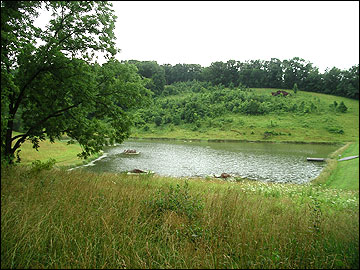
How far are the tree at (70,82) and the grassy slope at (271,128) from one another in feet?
199

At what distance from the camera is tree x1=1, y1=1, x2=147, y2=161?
739cm

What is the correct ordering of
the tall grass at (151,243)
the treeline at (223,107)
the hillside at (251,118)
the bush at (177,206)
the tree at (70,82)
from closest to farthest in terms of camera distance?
the tall grass at (151,243) → the bush at (177,206) → the tree at (70,82) → the hillside at (251,118) → the treeline at (223,107)

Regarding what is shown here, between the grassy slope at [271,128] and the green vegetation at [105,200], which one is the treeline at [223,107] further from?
the green vegetation at [105,200]

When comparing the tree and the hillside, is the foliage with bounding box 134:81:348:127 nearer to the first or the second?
the hillside

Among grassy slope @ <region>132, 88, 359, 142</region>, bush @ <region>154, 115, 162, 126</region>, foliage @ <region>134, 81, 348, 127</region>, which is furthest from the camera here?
bush @ <region>154, 115, 162, 126</region>

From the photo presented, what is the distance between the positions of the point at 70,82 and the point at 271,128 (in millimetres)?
75664

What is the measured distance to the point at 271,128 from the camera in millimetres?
74750

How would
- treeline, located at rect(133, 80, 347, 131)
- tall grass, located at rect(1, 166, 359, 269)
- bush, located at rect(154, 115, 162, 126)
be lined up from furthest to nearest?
bush, located at rect(154, 115, 162, 126) < treeline, located at rect(133, 80, 347, 131) < tall grass, located at rect(1, 166, 359, 269)

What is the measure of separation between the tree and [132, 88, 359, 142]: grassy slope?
199 ft

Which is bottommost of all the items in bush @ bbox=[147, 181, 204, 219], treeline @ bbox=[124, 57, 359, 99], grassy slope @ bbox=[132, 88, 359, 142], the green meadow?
grassy slope @ bbox=[132, 88, 359, 142]

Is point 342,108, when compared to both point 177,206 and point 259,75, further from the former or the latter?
point 177,206

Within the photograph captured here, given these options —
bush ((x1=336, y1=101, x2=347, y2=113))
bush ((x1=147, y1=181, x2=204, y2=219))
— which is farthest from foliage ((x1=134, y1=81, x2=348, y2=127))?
bush ((x1=147, y1=181, x2=204, y2=219))

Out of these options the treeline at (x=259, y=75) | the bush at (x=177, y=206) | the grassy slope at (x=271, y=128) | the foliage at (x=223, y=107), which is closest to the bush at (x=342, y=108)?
the grassy slope at (x=271, y=128)

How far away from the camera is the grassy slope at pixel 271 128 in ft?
216
